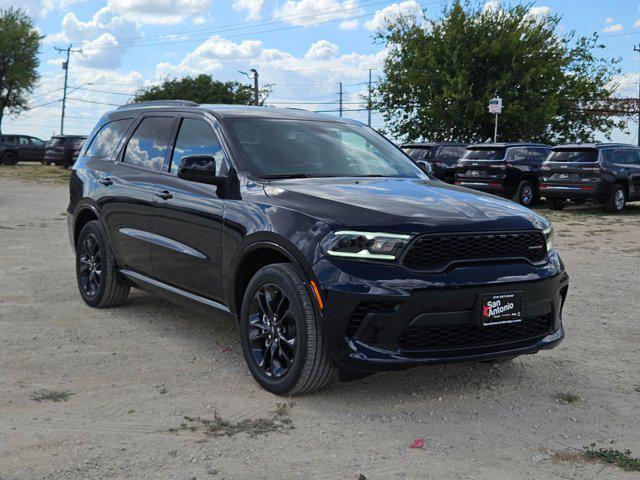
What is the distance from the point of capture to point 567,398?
14.9ft

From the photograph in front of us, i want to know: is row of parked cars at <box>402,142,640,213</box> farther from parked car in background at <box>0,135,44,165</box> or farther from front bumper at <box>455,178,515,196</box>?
parked car in background at <box>0,135,44,165</box>

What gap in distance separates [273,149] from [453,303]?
1786mm

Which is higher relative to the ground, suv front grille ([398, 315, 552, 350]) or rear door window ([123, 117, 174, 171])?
rear door window ([123, 117, 174, 171])

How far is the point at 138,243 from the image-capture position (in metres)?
5.89

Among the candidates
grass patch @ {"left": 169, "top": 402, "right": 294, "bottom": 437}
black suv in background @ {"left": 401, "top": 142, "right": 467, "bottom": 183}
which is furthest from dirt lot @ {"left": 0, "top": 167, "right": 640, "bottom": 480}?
black suv in background @ {"left": 401, "top": 142, "right": 467, "bottom": 183}

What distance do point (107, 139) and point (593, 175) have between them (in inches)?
535

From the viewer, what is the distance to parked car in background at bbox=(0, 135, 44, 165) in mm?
41531

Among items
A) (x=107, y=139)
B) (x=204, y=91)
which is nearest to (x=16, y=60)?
(x=204, y=91)

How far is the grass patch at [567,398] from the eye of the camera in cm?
451

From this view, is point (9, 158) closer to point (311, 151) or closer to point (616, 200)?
point (616, 200)

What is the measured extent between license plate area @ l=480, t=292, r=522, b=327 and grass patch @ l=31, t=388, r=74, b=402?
2.39 metres

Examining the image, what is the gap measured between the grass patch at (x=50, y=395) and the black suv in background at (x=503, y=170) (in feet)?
52.7

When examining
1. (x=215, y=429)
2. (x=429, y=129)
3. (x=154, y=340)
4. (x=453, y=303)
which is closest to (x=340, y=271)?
(x=453, y=303)

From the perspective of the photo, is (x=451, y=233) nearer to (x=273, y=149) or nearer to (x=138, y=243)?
(x=273, y=149)
